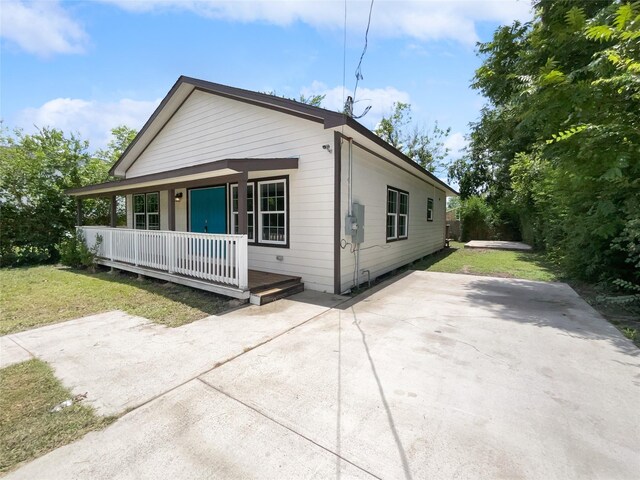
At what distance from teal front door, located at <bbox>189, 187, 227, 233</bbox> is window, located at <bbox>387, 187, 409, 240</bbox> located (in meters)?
4.70

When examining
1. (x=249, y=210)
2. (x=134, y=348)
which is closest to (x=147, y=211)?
(x=249, y=210)

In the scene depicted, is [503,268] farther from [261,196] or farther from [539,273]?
[261,196]

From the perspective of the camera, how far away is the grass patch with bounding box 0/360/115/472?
2043 mm

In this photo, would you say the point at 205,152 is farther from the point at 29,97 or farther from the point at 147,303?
the point at 29,97

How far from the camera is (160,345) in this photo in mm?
3770

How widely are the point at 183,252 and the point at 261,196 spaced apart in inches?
87.4

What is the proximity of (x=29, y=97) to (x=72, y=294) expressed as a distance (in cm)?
945

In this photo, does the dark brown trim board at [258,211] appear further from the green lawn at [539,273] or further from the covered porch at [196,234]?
the green lawn at [539,273]

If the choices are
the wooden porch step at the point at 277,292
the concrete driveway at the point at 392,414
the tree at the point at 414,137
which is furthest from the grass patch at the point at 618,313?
the tree at the point at 414,137

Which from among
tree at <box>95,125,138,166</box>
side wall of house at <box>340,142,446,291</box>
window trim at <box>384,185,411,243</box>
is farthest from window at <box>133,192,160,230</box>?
tree at <box>95,125,138,166</box>

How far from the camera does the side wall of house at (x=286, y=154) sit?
6312mm

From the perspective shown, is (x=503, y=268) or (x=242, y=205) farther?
(x=503, y=268)

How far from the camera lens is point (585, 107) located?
15.4 feet

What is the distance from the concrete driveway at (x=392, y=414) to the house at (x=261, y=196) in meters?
2.46
